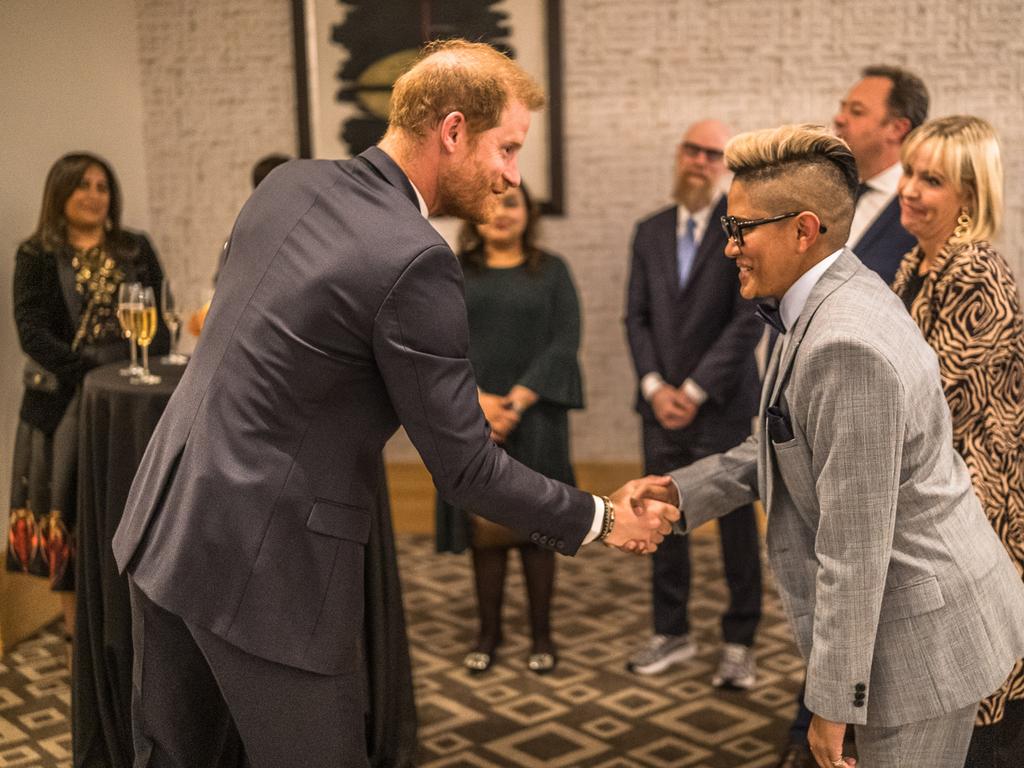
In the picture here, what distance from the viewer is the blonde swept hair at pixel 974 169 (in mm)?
3037

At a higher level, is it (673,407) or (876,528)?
(876,528)

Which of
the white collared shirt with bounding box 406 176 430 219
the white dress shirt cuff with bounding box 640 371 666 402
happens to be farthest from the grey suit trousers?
the white dress shirt cuff with bounding box 640 371 666 402

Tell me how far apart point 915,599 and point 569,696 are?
6.75ft

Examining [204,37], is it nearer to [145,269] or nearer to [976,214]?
[145,269]

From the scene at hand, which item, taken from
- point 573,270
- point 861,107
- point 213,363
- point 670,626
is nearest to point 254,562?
point 213,363

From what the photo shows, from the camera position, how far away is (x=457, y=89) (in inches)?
81.6

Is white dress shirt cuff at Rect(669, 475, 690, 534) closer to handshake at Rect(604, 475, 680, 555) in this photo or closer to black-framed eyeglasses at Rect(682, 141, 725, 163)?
handshake at Rect(604, 475, 680, 555)

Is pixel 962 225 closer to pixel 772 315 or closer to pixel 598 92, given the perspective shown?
pixel 772 315

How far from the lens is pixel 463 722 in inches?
147

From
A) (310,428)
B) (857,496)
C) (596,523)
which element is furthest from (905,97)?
(310,428)

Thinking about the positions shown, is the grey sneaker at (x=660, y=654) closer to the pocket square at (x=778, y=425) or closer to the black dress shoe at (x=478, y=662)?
the black dress shoe at (x=478, y=662)

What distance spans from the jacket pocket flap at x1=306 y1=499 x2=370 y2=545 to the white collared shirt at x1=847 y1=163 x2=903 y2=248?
2228 mm

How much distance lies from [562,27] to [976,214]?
9.23 ft

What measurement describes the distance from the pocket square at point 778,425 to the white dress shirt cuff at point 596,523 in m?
0.40
